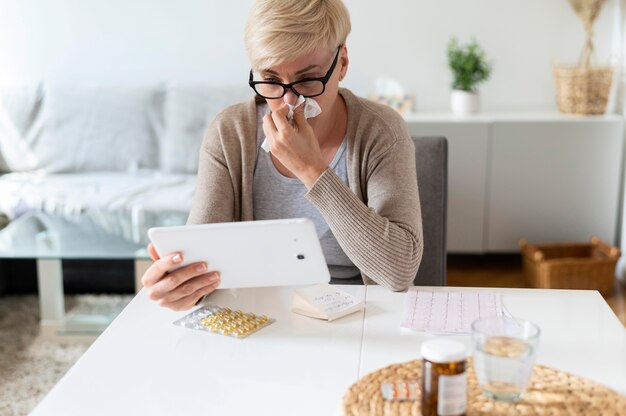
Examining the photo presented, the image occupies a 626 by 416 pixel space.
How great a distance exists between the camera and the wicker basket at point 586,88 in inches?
131

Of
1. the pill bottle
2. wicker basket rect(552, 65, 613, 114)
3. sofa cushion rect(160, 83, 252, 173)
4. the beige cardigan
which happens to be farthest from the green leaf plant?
the pill bottle

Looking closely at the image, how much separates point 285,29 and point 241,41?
7.35 ft

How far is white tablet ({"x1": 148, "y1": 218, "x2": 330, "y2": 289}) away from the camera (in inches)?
47.8

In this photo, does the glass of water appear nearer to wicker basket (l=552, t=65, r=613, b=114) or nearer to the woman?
the woman

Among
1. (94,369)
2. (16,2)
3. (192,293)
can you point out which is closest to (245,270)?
(192,293)

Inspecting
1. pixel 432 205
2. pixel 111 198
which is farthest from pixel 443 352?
pixel 111 198

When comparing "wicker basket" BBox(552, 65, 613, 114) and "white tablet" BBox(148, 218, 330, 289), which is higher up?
"wicker basket" BBox(552, 65, 613, 114)

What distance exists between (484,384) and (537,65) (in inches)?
111

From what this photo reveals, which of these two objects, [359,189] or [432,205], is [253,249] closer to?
[359,189]

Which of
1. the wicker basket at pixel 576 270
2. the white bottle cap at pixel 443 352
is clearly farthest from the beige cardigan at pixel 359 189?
the wicker basket at pixel 576 270

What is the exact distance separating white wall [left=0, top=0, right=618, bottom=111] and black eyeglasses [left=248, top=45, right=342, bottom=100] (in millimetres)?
2135

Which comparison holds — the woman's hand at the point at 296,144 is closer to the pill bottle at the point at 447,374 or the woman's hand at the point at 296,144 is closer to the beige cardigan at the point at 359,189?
the beige cardigan at the point at 359,189

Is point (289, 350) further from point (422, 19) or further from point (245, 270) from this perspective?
point (422, 19)

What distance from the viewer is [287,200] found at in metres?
1.70
